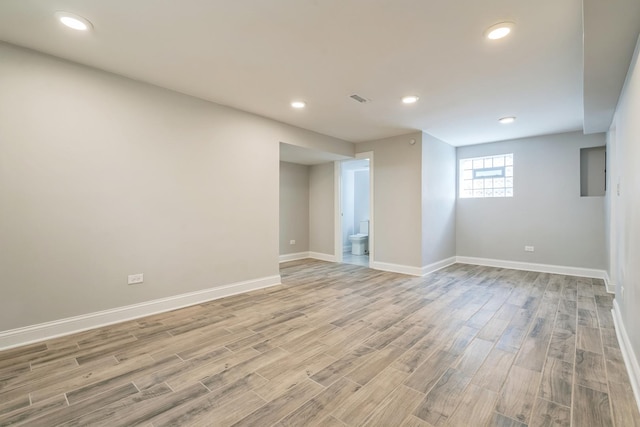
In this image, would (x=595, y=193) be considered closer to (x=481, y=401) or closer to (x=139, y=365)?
(x=481, y=401)

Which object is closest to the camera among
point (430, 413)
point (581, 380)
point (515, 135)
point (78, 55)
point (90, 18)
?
point (430, 413)

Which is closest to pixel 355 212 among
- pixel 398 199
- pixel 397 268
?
pixel 398 199

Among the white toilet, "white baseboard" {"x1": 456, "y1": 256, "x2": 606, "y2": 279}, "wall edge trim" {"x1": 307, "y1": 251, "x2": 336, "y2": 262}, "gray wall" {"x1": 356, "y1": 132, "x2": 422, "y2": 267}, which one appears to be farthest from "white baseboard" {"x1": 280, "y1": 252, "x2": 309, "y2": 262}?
"white baseboard" {"x1": 456, "y1": 256, "x2": 606, "y2": 279}

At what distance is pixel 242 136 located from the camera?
3.93 metres

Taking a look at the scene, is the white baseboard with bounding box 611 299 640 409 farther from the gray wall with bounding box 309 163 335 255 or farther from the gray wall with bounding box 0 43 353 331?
the gray wall with bounding box 309 163 335 255

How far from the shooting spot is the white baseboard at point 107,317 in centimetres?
238

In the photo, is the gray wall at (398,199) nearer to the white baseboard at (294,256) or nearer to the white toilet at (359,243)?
the white toilet at (359,243)

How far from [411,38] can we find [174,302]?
11.9 ft

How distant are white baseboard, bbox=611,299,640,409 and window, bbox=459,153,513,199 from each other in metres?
3.33

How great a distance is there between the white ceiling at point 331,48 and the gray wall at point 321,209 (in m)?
2.82

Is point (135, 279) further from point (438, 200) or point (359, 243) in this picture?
point (359, 243)

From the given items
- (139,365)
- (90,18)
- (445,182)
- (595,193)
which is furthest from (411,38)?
(595,193)

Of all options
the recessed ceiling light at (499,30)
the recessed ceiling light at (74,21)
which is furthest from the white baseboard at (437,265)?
the recessed ceiling light at (74,21)

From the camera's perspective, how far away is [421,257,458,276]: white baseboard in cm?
500
